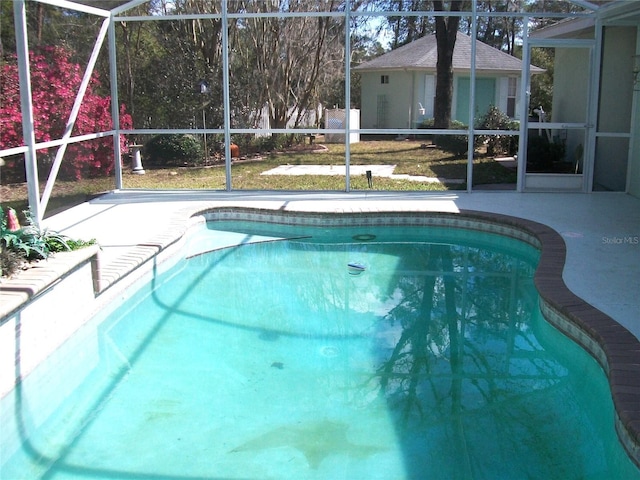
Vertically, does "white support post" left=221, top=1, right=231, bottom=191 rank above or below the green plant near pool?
above

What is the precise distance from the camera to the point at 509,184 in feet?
37.4

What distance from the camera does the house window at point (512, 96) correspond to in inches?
471

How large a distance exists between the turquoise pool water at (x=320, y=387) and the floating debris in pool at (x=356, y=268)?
0.01m

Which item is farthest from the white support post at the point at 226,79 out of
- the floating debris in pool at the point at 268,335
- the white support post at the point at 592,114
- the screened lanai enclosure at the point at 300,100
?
the white support post at the point at 592,114

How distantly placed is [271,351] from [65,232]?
11.7 ft

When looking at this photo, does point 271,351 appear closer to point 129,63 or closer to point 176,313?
point 176,313

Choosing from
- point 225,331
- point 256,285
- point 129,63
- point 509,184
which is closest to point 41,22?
point 129,63

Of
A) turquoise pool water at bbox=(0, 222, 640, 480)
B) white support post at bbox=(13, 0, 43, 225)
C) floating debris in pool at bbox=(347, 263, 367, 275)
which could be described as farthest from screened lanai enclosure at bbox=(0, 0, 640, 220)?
floating debris in pool at bbox=(347, 263, 367, 275)

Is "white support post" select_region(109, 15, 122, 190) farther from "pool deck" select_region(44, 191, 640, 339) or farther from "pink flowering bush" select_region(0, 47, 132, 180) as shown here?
"pool deck" select_region(44, 191, 640, 339)

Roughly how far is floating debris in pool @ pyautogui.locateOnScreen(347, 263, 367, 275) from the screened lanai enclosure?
9.68ft

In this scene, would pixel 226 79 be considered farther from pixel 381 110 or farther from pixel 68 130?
pixel 381 110

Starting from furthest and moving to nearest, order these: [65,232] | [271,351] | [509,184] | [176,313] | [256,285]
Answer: [509,184], [65,232], [256,285], [176,313], [271,351]

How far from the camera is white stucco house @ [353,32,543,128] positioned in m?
13.5

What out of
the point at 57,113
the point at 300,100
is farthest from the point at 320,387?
the point at 300,100
